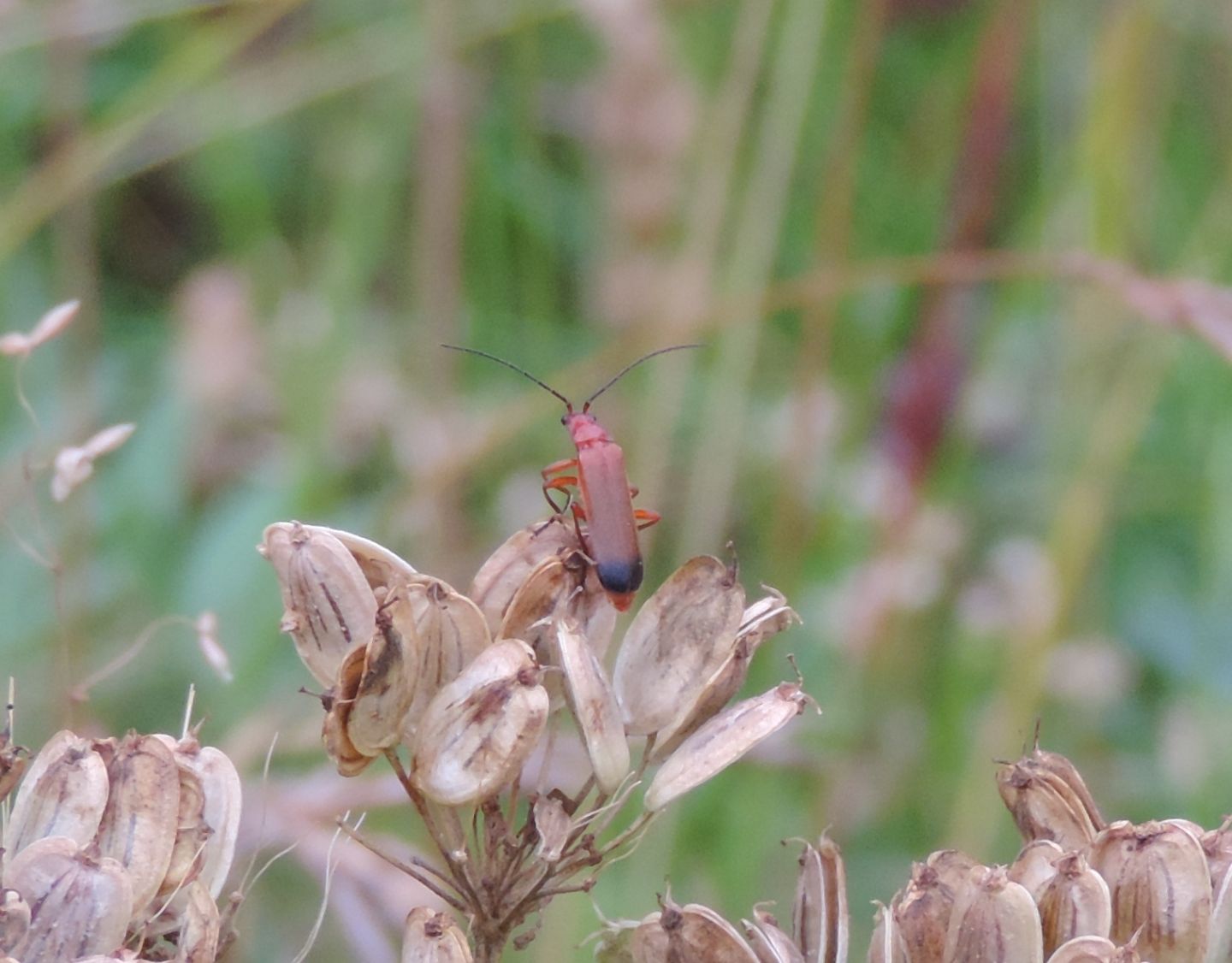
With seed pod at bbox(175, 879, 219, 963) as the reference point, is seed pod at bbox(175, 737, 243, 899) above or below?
above

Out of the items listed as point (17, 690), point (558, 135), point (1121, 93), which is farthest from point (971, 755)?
point (558, 135)

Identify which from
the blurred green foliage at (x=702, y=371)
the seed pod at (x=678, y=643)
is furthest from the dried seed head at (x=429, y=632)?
the blurred green foliage at (x=702, y=371)

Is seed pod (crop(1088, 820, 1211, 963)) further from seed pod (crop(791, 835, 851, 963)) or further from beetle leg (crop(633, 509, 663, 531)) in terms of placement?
beetle leg (crop(633, 509, 663, 531))

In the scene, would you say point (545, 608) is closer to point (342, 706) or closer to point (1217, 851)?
point (342, 706)

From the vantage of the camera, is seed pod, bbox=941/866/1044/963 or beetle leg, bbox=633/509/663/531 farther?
beetle leg, bbox=633/509/663/531

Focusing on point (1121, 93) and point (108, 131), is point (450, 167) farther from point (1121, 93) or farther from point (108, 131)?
point (1121, 93)

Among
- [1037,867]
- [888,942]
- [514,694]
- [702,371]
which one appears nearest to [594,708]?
[514,694]

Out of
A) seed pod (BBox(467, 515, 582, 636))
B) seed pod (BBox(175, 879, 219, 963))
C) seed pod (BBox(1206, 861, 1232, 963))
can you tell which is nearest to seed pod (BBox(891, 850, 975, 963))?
seed pod (BBox(1206, 861, 1232, 963))
